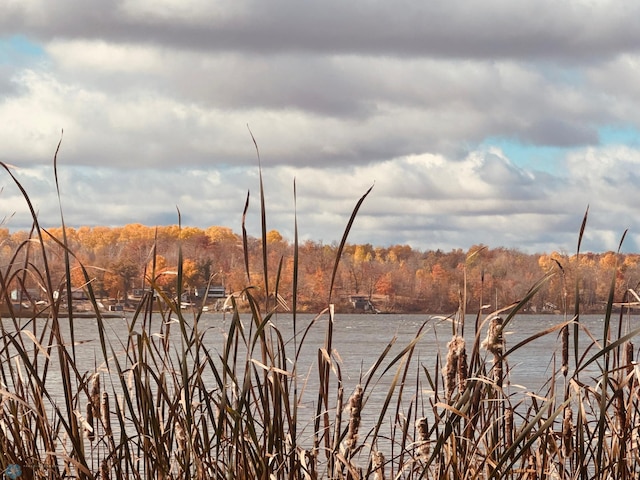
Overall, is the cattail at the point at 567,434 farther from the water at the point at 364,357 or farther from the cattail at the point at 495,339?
the cattail at the point at 495,339

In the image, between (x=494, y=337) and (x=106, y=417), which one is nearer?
(x=494, y=337)

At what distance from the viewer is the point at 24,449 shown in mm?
3609

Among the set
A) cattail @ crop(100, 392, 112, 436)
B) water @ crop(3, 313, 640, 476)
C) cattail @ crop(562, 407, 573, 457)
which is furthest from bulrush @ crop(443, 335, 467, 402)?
cattail @ crop(100, 392, 112, 436)

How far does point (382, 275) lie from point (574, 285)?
122623 mm

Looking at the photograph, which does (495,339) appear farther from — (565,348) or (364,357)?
(364,357)

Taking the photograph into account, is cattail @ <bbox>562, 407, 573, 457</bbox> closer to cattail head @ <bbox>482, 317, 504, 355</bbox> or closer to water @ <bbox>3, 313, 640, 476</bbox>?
water @ <bbox>3, 313, 640, 476</bbox>

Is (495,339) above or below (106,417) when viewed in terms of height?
above

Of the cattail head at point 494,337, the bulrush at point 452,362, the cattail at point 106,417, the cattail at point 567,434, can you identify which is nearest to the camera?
the bulrush at point 452,362

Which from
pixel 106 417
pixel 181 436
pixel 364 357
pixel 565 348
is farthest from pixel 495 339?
pixel 364 357

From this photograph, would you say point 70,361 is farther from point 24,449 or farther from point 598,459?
point 598,459

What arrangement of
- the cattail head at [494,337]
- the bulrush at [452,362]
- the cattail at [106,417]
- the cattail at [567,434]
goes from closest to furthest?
the bulrush at [452,362]
the cattail head at [494,337]
the cattail at [106,417]
the cattail at [567,434]

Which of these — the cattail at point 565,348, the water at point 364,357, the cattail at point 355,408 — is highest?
the cattail at point 565,348

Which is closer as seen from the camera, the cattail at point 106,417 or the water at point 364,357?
the cattail at point 106,417

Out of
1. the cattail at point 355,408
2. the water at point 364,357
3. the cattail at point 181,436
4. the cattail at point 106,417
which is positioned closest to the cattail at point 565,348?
the water at point 364,357
